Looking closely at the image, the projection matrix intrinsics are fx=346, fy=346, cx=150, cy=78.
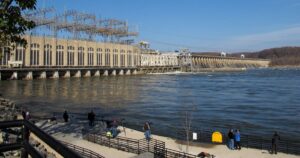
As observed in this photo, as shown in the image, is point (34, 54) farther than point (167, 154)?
Yes

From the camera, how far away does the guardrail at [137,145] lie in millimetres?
17188

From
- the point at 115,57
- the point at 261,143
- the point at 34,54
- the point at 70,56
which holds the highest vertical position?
→ the point at 115,57

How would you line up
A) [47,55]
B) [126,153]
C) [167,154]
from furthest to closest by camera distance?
[47,55] < [126,153] < [167,154]

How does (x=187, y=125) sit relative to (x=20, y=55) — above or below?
below

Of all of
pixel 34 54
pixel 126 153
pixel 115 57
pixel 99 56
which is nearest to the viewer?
pixel 126 153

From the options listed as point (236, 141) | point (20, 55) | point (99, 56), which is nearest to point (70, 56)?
point (99, 56)

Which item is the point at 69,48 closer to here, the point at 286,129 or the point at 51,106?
the point at 51,106

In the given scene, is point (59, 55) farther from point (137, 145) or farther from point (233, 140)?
point (233, 140)

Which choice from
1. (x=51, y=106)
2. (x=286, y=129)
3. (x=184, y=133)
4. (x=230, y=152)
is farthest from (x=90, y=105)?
(x=230, y=152)

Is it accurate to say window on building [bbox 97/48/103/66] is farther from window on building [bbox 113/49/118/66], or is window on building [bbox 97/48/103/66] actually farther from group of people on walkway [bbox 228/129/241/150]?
group of people on walkway [bbox 228/129/241/150]

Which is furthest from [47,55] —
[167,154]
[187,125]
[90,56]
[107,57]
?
[167,154]

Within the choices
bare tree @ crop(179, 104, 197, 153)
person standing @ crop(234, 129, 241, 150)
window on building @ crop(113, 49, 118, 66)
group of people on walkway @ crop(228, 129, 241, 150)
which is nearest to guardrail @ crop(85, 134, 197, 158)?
bare tree @ crop(179, 104, 197, 153)

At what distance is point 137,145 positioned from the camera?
19688 millimetres

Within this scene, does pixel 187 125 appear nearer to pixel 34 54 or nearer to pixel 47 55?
pixel 34 54
